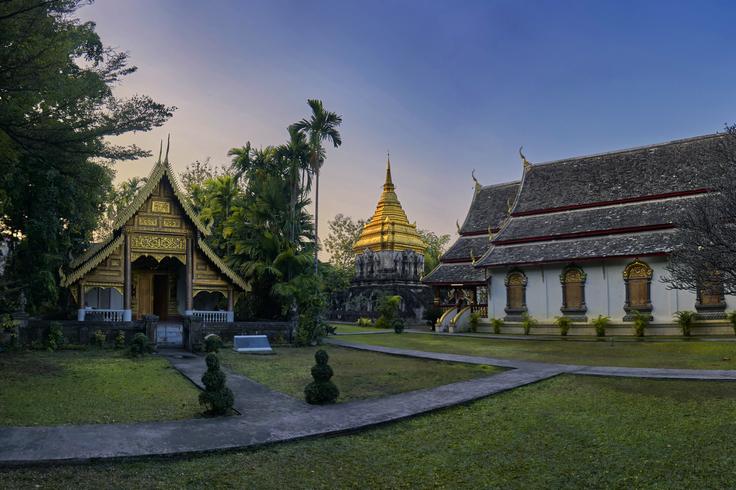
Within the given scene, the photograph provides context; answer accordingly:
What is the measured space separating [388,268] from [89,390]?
104 ft

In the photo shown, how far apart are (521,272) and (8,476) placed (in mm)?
23739

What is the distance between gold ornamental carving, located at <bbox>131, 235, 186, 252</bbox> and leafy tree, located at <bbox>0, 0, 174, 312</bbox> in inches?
88.6

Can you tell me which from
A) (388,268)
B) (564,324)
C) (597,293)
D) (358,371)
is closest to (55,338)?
(358,371)

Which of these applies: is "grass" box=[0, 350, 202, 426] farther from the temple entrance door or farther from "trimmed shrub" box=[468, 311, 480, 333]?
"trimmed shrub" box=[468, 311, 480, 333]

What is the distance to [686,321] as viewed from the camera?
21.4m

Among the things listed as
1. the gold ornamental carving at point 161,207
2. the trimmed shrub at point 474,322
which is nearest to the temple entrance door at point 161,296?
the gold ornamental carving at point 161,207

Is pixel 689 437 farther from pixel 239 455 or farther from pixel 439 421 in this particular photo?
pixel 239 455

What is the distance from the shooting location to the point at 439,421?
804cm

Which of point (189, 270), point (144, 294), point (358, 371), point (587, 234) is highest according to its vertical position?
point (587, 234)

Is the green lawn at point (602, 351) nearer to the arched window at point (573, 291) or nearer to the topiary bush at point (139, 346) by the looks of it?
the arched window at point (573, 291)

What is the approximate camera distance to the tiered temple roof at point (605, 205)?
23.9 m

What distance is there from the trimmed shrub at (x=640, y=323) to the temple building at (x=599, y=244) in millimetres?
302

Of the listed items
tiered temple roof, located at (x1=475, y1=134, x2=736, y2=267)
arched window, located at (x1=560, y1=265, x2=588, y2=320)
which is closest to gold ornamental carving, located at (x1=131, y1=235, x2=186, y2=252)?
tiered temple roof, located at (x1=475, y1=134, x2=736, y2=267)

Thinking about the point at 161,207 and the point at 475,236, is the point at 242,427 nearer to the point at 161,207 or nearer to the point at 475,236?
the point at 161,207
